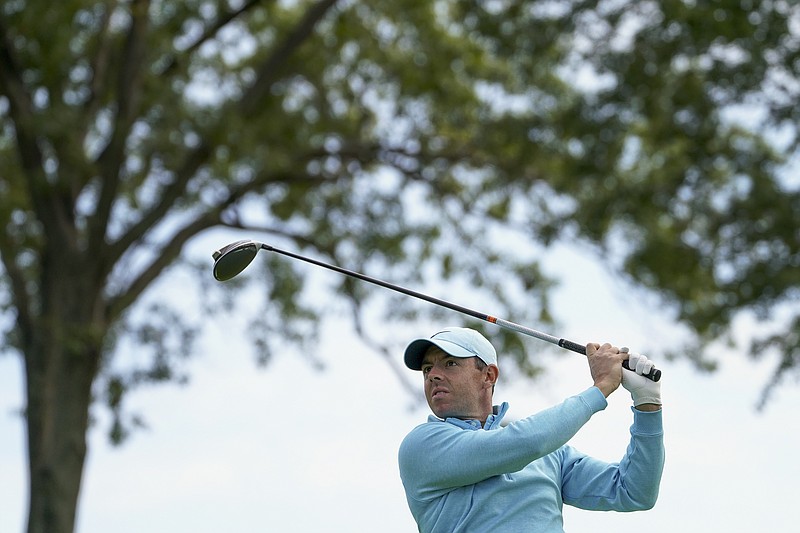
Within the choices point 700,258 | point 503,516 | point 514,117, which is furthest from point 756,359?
point 503,516

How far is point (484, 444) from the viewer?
3.21 meters

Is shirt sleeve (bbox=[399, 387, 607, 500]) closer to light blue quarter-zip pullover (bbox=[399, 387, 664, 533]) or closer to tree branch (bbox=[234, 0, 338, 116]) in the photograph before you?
light blue quarter-zip pullover (bbox=[399, 387, 664, 533])

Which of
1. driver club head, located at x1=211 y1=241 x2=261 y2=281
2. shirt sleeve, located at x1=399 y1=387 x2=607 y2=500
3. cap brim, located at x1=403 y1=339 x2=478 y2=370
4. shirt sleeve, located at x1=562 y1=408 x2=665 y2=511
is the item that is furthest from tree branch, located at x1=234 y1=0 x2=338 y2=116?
shirt sleeve, located at x1=399 y1=387 x2=607 y2=500

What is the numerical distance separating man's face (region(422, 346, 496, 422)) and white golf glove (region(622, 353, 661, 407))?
1.34ft

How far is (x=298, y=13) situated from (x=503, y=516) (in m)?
14.3

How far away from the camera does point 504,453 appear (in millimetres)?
3180

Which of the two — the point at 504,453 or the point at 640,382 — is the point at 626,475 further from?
the point at 504,453

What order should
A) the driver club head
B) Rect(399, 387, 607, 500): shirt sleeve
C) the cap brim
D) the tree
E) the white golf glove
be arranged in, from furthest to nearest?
1. the tree
2. the driver club head
3. the cap brim
4. the white golf glove
5. Rect(399, 387, 607, 500): shirt sleeve

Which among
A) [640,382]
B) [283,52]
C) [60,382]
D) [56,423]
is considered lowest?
[640,382]

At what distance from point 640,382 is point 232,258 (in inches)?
55.7

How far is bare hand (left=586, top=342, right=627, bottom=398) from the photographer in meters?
3.33

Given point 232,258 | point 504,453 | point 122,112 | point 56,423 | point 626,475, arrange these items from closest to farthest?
point 504,453, point 626,475, point 232,258, point 56,423, point 122,112

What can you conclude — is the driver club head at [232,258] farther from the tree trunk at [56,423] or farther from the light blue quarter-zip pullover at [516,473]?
the tree trunk at [56,423]

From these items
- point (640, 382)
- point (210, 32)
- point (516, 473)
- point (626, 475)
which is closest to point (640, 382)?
point (640, 382)
